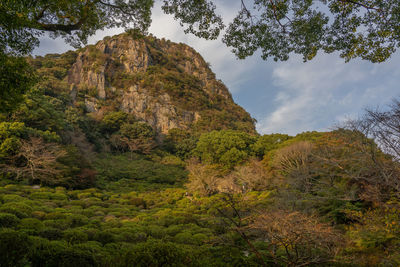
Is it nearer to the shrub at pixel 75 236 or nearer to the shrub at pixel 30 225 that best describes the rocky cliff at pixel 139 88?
the shrub at pixel 30 225

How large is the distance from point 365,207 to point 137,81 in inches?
1827

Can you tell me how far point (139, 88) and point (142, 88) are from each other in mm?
653

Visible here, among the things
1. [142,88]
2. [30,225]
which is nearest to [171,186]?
[30,225]

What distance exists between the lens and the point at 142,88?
4716 centimetres

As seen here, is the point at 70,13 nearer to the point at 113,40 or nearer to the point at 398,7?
the point at 398,7

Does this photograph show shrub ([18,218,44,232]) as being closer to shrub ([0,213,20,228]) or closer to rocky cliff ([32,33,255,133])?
shrub ([0,213,20,228])

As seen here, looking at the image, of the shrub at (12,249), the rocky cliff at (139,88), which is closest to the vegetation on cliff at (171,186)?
the shrub at (12,249)

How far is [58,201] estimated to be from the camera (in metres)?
11.9

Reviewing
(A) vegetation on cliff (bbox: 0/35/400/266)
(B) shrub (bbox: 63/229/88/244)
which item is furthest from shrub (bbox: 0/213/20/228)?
(B) shrub (bbox: 63/229/88/244)

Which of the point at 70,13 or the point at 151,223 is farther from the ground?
the point at 70,13

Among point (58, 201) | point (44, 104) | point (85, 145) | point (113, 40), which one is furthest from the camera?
point (113, 40)

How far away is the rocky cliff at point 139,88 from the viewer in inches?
1704

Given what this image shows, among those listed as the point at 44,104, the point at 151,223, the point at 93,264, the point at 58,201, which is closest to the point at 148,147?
the point at 44,104

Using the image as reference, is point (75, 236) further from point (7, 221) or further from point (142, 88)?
point (142, 88)
